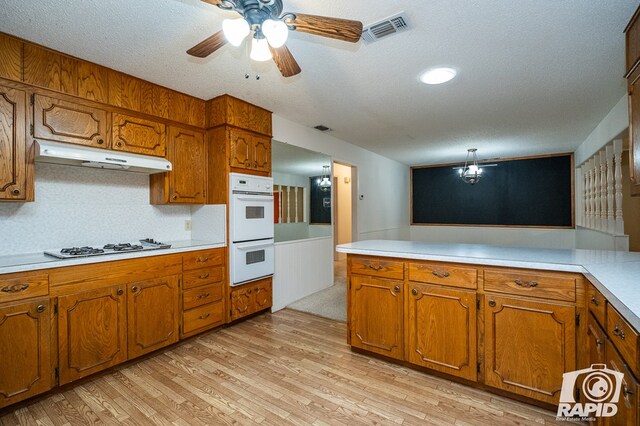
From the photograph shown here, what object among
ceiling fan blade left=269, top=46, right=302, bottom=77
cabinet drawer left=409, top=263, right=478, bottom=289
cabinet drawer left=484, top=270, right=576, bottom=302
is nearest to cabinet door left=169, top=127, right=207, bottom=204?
ceiling fan blade left=269, top=46, right=302, bottom=77

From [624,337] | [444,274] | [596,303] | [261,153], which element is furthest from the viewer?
[261,153]

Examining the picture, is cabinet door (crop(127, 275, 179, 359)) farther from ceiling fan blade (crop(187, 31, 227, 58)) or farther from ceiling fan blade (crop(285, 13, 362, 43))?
ceiling fan blade (crop(285, 13, 362, 43))

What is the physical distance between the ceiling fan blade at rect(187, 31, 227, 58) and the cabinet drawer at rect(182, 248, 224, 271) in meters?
1.82

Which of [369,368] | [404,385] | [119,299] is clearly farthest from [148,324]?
[404,385]

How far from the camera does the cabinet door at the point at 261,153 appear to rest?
339 centimetres

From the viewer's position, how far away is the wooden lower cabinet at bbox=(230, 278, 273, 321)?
320cm

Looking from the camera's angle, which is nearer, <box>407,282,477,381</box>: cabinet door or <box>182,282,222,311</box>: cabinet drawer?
<box>407,282,477,381</box>: cabinet door

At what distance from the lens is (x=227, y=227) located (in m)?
3.14

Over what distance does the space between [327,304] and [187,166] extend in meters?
2.42

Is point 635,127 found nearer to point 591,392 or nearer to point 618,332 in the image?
point 618,332

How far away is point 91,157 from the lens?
7.41 feet

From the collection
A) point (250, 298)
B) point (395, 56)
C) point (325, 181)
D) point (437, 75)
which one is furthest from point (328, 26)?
point (325, 181)

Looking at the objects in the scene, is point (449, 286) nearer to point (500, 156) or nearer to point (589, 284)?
point (589, 284)

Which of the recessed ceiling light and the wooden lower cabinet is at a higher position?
the recessed ceiling light
